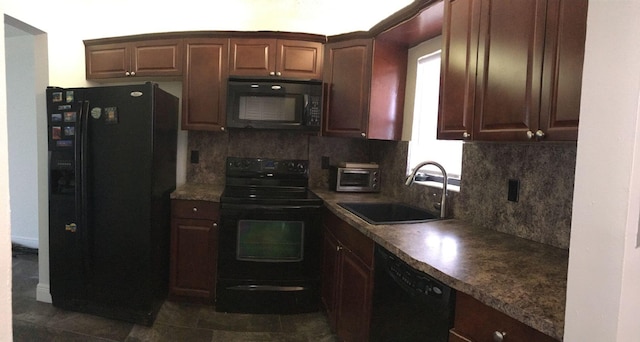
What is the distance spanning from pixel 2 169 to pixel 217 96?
80.1 inches

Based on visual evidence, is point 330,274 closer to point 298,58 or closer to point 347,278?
point 347,278

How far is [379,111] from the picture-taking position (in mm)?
2357

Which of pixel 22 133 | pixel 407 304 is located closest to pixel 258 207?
pixel 407 304

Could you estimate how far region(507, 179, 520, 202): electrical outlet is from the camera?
1.47 m

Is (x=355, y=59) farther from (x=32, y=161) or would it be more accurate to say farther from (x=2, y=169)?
(x=32, y=161)

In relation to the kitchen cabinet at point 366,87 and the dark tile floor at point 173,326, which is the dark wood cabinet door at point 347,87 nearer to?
the kitchen cabinet at point 366,87

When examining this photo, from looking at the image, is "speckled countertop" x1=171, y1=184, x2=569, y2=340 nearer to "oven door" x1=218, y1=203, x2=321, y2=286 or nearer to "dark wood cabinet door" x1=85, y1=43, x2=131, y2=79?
"oven door" x1=218, y1=203, x2=321, y2=286

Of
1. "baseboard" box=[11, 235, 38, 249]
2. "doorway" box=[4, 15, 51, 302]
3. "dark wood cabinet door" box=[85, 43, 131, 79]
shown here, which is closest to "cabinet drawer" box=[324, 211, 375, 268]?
"dark wood cabinet door" box=[85, 43, 131, 79]

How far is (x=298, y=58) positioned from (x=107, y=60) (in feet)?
5.36

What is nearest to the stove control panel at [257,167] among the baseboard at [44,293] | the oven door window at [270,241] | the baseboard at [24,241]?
the oven door window at [270,241]

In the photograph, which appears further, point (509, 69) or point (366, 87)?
point (366, 87)

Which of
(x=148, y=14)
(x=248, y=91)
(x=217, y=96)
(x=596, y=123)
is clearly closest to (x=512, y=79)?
(x=596, y=123)

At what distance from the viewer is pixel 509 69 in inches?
47.1

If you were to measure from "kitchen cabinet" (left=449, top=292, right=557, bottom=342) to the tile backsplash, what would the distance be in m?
0.63
